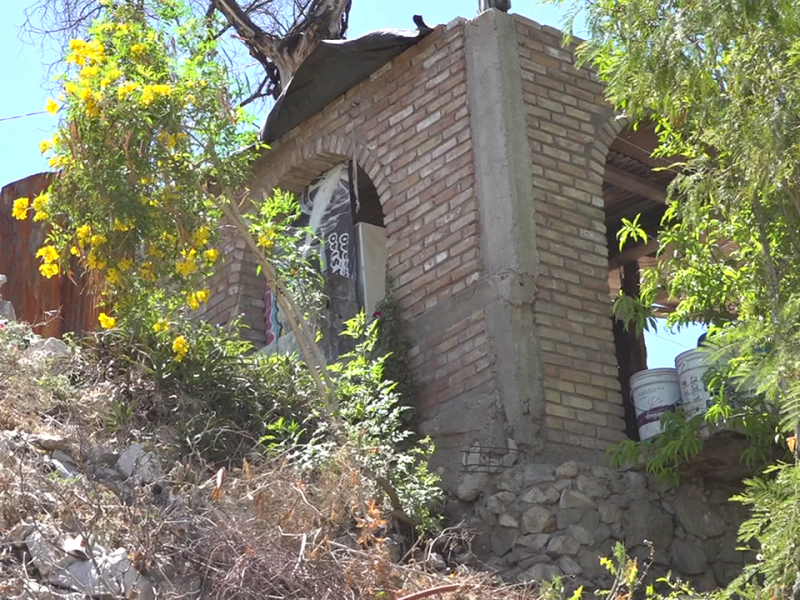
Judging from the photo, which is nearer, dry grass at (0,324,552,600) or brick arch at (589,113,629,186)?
dry grass at (0,324,552,600)

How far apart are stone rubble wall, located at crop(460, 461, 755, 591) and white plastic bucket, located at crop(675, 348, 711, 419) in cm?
44

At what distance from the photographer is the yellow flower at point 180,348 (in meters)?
7.53

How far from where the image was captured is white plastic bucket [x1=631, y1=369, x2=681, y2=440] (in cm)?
815

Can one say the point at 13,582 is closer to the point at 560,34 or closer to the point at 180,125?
the point at 180,125

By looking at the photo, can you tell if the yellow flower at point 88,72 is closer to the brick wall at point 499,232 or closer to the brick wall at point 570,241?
the brick wall at point 499,232

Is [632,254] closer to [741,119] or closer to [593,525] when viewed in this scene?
[593,525]

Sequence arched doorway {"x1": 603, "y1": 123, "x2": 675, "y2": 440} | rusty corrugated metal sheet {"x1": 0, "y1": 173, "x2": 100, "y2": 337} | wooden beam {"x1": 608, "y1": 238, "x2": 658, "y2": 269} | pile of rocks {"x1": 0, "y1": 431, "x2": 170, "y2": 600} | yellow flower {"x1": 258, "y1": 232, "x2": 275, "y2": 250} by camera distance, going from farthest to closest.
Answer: wooden beam {"x1": 608, "y1": 238, "x2": 658, "y2": 269} < arched doorway {"x1": 603, "y1": 123, "x2": 675, "y2": 440} < rusty corrugated metal sheet {"x1": 0, "y1": 173, "x2": 100, "y2": 337} < yellow flower {"x1": 258, "y1": 232, "x2": 275, "y2": 250} < pile of rocks {"x1": 0, "y1": 431, "x2": 170, "y2": 600}

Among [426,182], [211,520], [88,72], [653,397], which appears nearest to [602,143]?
[426,182]

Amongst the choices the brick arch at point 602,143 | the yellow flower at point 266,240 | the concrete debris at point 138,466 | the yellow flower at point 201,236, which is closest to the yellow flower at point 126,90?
the yellow flower at point 201,236

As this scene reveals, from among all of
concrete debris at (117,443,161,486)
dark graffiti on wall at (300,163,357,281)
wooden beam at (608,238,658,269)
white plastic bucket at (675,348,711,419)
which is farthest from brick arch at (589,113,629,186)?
concrete debris at (117,443,161,486)

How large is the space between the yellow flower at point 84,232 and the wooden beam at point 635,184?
421cm

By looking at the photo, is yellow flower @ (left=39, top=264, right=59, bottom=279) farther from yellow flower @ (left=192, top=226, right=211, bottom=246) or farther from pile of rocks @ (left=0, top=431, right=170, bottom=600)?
pile of rocks @ (left=0, top=431, right=170, bottom=600)

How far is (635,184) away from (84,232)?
4530mm

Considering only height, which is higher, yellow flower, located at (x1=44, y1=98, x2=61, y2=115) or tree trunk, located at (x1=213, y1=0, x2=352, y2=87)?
tree trunk, located at (x1=213, y1=0, x2=352, y2=87)
